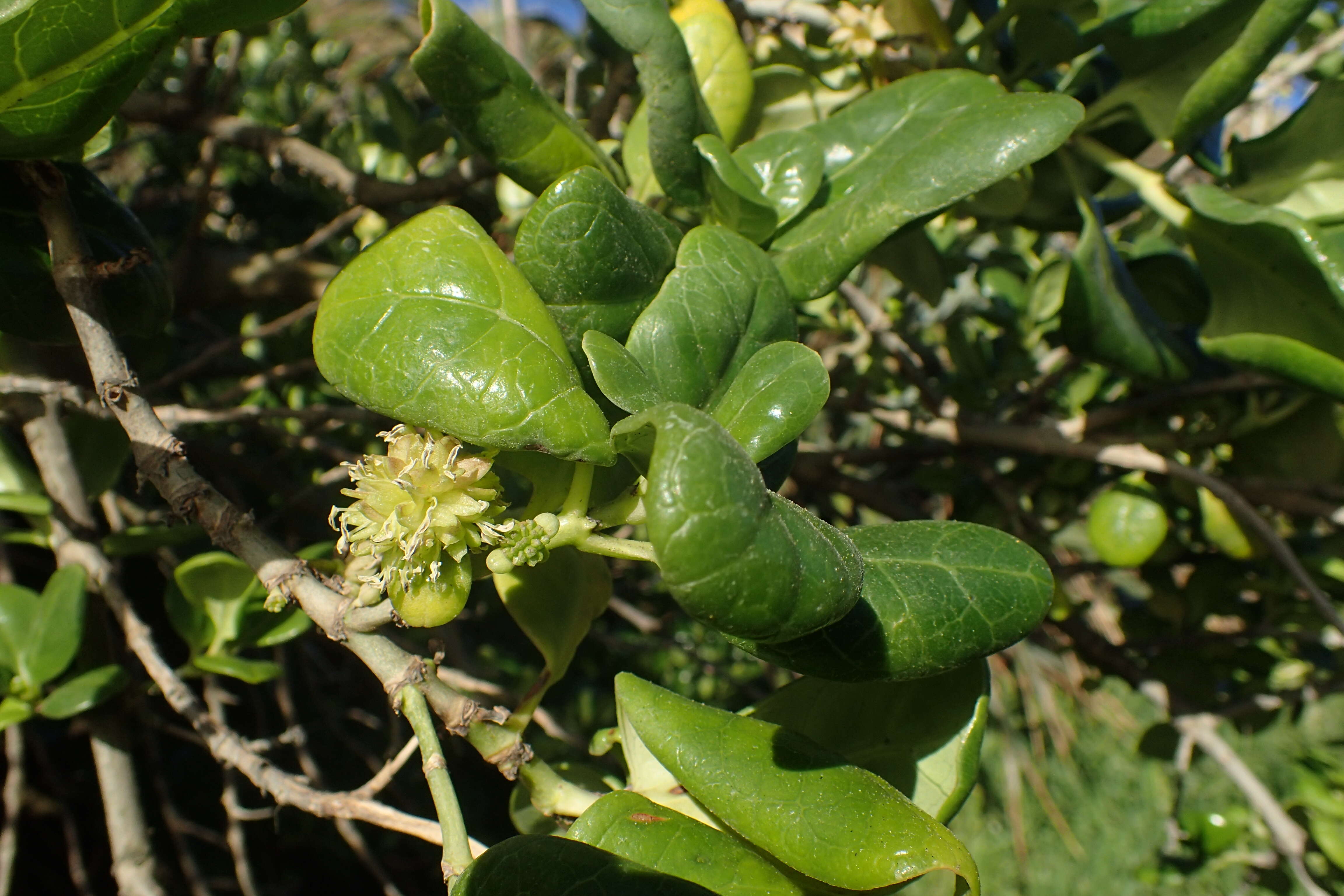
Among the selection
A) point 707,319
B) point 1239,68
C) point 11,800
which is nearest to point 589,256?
point 707,319

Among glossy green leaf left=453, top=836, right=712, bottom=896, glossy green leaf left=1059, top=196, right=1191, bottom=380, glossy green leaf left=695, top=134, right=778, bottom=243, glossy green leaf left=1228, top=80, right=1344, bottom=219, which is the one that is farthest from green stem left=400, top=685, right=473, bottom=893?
glossy green leaf left=1228, top=80, right=1344, bottom=219

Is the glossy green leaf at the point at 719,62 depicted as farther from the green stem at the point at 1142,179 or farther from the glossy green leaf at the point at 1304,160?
the glossy green leaf at the point at 1304,160

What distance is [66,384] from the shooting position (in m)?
1.05

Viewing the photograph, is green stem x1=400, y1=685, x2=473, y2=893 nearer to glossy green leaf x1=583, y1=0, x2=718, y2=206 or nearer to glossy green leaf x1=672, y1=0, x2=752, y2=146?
glossy green leaf x1=583, y1=0, x2=718, y2=206

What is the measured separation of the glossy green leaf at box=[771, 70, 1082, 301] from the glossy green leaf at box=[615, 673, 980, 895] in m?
0.43

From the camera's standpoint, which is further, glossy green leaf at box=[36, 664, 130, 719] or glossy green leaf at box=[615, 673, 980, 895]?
glossy green leaf at box=[36, 664, 130, 719]

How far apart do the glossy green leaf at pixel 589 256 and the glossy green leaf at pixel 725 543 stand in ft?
0.62

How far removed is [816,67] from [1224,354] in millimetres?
770

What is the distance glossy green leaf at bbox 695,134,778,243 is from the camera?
2.88ft

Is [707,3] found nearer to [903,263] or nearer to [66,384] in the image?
[903,263]

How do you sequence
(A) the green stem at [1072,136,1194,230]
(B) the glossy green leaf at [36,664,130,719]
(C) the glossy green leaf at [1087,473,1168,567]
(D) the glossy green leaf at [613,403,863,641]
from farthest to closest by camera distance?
(C) the glossy green leaf at [1087,473,1168,567] → (A) the green stem at [1072,136,1194,230] → (B) the glossy green leaf at [36,664,130,719] → (D) the glossy green leaf at [613,403,863,641]

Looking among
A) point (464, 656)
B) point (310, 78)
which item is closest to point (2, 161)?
point (464, 656)

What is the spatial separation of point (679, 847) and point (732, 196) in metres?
0.60

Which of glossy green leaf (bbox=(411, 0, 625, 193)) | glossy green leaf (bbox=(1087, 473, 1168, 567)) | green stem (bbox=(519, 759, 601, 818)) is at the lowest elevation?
glossy green leaf (bbox=(1087, 473, 1168, 567))
